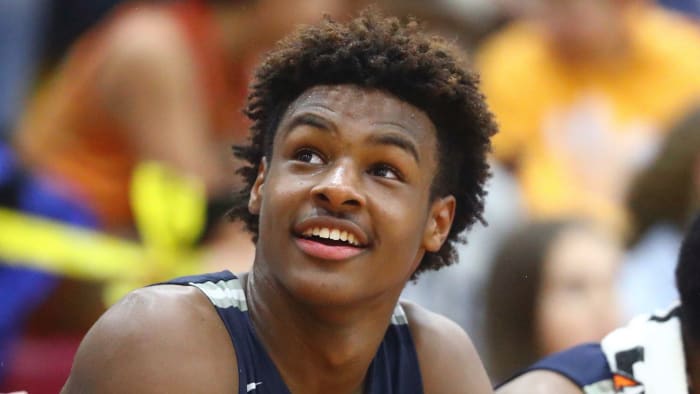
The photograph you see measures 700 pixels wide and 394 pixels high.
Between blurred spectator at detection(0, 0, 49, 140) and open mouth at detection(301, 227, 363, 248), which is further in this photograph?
blurred spectator at detection(0, 0, 49, 140)

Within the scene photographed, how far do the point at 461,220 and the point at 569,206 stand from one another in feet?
9.34

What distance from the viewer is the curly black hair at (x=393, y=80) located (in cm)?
336

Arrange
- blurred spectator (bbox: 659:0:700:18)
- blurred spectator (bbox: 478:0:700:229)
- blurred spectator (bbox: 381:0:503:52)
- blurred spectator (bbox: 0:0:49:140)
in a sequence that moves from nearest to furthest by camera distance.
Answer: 1. blurred spectator (bbox: 0:0:49:140)
2. blurred spectator (bbox: 478:0:700:229)
3. blurred spectator (bbox: 381:0:503:52)
4. blurred spectator (bbox: 659:0:700:18)

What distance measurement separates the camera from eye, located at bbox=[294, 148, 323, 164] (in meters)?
3.27

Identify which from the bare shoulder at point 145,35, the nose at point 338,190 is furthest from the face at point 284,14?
the nose at point 338,190

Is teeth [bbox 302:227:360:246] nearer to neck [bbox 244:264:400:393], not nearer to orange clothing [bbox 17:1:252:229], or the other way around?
neck [bbox 244:264:400:393]

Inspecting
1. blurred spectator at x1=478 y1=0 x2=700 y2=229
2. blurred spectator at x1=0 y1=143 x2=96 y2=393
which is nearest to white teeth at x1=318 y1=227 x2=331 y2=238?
blurred spectator at x1=0 y1=143 x2=96 y2=393

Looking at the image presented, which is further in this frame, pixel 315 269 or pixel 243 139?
pixel 243 139

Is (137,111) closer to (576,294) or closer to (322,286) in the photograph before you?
(576,294)

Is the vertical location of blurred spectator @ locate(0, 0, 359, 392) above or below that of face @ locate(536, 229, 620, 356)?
above

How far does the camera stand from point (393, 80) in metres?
3.34

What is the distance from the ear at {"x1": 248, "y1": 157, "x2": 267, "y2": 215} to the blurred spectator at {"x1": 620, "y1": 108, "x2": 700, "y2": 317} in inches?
115

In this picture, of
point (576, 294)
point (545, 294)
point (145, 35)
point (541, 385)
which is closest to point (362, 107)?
point (541, 385)

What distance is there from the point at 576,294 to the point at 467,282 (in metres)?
0.69
